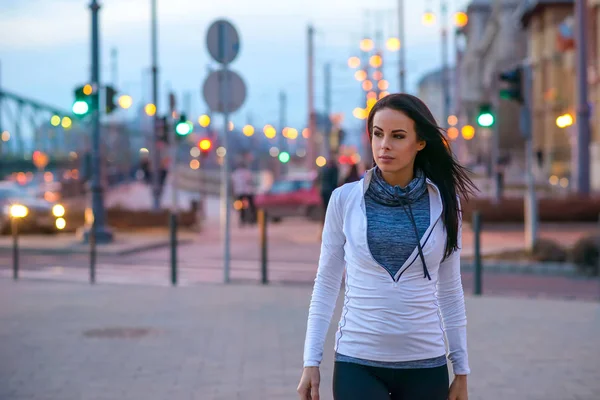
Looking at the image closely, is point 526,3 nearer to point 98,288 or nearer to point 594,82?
point 594,82

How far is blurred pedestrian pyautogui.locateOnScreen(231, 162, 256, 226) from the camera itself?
3250 centimetres

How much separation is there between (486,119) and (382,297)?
16.8m

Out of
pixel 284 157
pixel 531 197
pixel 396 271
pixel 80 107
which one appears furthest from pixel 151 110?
pixel 396 271

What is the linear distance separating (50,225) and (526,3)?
4818cm

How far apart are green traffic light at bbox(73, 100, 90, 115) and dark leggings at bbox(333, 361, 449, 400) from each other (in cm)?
1758

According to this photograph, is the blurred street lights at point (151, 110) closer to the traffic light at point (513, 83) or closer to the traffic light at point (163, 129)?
the traffic light at point (163, 129)

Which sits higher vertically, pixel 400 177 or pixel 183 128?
pixel 183 128

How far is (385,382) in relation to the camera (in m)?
3.59

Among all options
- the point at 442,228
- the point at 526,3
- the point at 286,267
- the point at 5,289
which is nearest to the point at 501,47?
the point at 526,3

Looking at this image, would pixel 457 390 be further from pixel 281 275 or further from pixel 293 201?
pixel 293 201

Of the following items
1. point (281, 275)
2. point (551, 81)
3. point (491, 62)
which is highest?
point (491, 62)

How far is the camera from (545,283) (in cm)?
1622

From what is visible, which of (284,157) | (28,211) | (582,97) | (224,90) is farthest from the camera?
(284,157)

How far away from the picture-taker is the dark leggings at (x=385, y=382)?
3.55 metres
